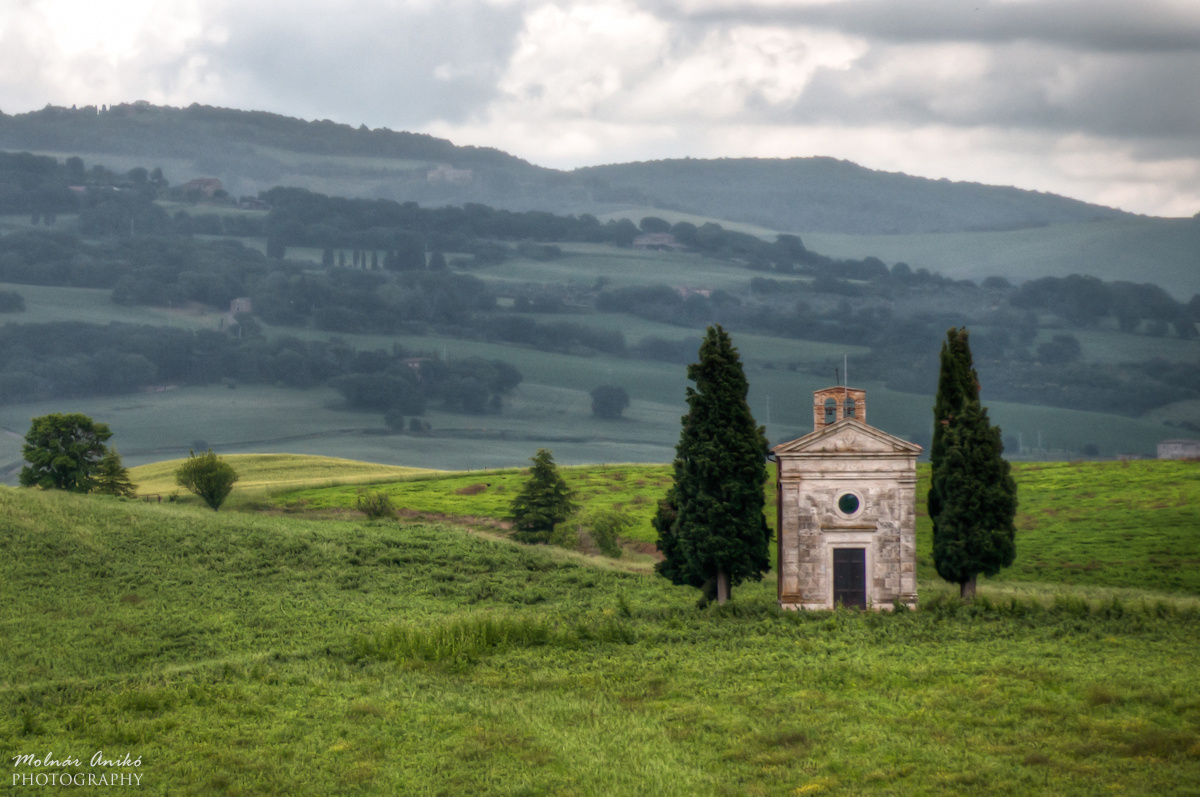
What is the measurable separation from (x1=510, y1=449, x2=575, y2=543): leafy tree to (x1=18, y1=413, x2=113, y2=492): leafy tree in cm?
2520

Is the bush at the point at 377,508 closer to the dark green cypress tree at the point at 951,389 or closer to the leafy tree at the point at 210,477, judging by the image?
the leafy tree at the point at 210,477

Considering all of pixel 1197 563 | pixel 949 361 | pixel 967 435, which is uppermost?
pixel 949 361

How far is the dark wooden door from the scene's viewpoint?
33562 mm

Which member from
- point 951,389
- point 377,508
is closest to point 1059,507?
point 951,389

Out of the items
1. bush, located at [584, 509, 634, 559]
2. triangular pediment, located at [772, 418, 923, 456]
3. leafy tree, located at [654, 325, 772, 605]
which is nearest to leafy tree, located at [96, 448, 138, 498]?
bush, located at [584, 509, 634, 559]

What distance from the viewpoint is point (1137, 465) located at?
232ft

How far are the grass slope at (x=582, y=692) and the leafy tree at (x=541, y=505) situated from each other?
17.9m

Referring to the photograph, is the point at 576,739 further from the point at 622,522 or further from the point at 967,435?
the point at 622,522

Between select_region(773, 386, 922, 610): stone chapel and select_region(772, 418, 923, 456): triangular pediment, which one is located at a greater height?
select_region(772, 418, 923, 456): triangular pediment

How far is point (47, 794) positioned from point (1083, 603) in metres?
27.8

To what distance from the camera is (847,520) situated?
1323 inches

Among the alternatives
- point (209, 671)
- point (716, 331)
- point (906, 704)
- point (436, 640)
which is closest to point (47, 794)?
point (209, 671)

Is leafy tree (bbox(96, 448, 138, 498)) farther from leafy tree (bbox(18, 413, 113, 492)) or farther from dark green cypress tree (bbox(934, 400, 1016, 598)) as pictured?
dark green cypress tree (bbox(934, 400, 1016, 598))

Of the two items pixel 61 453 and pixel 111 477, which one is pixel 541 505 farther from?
pixel 61 453
